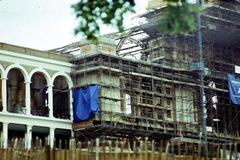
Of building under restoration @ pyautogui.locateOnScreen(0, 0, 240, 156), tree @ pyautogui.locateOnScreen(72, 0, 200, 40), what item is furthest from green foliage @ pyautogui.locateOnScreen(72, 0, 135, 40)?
building under restoration @ pyautogui.locateOnScreen(0, 0, 240, 156)

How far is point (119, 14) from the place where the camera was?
837 centimetres

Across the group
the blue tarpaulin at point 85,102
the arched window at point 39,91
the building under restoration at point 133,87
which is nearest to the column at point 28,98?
the building under restoration at point 133,87

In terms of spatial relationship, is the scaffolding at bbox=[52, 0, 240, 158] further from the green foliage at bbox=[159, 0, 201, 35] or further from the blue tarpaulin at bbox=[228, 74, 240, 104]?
the green foliage at bbox=[159, 0, 201, 35]

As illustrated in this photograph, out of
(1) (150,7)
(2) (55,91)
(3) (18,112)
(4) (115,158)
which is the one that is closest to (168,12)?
(4) (115,158)

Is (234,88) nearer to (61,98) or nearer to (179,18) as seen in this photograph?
(61,98)

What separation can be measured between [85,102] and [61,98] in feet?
10.4

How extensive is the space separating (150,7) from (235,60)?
27.7 feet

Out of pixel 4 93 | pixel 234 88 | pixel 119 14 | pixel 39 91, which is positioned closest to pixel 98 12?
pixel 119 14

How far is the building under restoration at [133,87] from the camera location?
A: 1785 inches

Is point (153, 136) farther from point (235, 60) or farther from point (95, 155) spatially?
point (95, 155)

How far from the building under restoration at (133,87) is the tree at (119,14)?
34420 mm

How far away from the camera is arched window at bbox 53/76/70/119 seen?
1882 inches

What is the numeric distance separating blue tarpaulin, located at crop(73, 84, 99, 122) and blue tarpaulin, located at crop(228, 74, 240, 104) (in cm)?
1160

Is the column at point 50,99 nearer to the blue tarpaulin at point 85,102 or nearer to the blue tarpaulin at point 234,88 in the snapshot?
the blue tarpaulin at point 85,102
